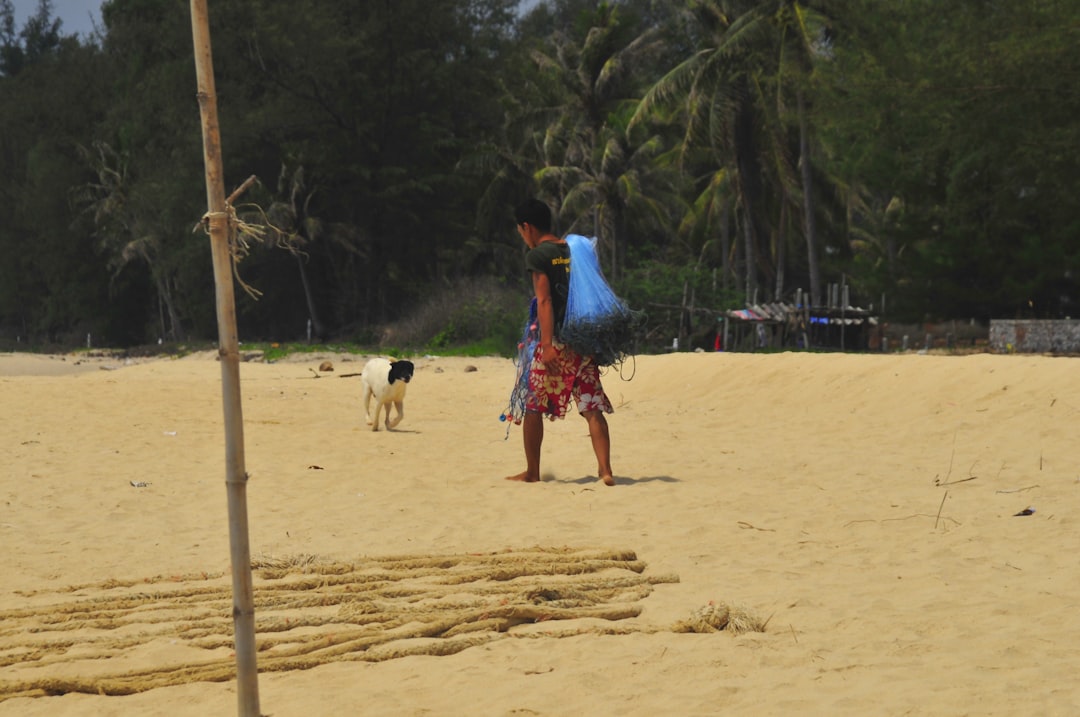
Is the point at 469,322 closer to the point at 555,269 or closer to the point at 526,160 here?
the point at 526,160

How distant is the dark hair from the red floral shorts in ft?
2.83

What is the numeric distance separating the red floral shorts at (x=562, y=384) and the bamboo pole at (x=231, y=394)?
423 centimetres

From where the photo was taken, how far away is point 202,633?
14.9 feet

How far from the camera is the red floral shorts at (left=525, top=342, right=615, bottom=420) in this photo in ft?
→ 25.1

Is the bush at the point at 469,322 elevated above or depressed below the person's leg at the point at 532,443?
above

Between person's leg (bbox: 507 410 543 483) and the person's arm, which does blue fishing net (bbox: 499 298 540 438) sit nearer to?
person's leg (bbox: 507 410 543 483)

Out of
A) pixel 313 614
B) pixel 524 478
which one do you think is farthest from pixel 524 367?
pixel 313 614

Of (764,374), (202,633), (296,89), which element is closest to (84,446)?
(202,633)

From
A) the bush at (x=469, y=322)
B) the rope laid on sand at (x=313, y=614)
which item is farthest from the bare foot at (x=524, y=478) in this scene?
the bush at (x=469, y=322)

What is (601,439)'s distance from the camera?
783cm

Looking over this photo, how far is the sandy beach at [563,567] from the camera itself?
385 cm

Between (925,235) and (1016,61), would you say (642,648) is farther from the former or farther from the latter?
(925,235)

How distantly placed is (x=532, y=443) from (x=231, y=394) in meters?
4.63

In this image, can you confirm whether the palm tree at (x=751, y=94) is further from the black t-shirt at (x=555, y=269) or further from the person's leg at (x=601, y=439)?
the person's leg at (x=601, y=439)
